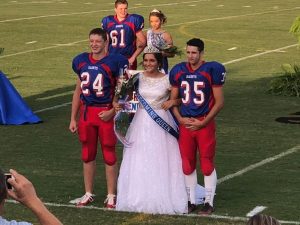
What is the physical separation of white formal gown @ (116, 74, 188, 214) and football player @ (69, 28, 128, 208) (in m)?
0.23

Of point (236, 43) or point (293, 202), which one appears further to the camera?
point (236, 43)

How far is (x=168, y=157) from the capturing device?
10.8m

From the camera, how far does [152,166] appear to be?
10695mm

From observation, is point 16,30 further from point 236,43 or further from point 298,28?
point 298,28

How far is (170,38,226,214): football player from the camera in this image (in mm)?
10586

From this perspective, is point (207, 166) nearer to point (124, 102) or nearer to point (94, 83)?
point (124, 102)

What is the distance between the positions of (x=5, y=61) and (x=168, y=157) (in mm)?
14225

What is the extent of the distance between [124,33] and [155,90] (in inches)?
226

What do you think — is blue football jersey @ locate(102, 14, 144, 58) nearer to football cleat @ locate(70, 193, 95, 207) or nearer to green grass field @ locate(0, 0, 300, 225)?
green grass field @ locate(0, 0, 300, 225)

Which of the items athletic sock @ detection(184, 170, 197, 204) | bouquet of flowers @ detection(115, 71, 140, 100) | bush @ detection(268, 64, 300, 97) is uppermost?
bouquet of flowers @ detection(115, 71, 140, 100)

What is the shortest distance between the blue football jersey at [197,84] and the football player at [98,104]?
27.4 inches

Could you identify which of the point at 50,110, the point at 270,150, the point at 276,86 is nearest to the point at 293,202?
the point at 270,150

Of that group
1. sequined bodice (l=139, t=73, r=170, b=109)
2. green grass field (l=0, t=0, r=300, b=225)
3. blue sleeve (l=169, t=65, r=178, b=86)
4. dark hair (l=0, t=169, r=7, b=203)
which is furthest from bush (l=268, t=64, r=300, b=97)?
dark hair (l=0, t=169, r=7, b=203)

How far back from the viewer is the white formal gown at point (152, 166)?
10617 mm
